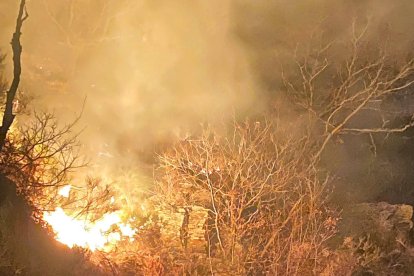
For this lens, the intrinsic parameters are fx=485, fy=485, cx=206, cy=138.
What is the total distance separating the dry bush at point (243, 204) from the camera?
9.77 metres

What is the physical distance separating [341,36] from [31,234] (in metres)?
12.1

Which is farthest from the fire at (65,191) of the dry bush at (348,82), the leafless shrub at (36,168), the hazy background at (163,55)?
the dry bush at (348,82)

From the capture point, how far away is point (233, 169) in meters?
10.2

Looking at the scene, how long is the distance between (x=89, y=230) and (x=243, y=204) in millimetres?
3230

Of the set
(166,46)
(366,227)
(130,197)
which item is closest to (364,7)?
(166,46)

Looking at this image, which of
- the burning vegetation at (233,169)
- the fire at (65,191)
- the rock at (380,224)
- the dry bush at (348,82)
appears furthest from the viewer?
the dry bush at (348,82)

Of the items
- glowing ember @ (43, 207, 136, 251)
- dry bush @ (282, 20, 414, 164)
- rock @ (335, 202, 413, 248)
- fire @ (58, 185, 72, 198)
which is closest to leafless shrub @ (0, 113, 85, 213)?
fire @ (58, 185, 72, 198)

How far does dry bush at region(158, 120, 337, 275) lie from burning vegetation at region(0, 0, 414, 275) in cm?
5

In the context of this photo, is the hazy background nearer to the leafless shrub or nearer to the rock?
the leafless shrub

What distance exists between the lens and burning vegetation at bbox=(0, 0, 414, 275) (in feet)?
31.3

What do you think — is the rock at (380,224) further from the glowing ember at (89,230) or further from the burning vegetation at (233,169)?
the glowing ember at (89,230)

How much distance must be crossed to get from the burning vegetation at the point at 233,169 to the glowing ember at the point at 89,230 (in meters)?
0.02

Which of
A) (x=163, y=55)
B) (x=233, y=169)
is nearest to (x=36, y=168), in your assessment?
(x=233, y=169)

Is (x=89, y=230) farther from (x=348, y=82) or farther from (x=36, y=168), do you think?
(x=348, y=82)
